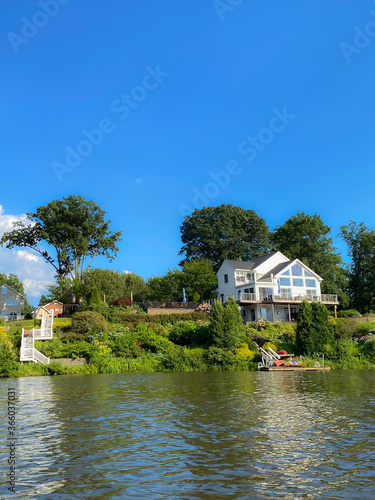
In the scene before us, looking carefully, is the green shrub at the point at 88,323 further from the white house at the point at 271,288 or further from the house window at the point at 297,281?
the house window at the point at 297,281

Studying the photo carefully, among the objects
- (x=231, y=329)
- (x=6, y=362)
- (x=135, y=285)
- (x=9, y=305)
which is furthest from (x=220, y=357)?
(x=9, y=305)

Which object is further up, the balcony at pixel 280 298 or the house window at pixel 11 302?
the house window at pixel 11 302

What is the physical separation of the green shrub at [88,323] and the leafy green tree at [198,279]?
25145mm

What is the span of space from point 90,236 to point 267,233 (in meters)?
33.2

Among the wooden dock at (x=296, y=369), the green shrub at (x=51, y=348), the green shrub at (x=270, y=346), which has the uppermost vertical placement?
the green shrub at (x=51, y=348)

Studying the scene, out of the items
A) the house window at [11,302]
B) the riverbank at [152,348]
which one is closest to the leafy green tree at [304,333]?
the riverbank at [152,348]

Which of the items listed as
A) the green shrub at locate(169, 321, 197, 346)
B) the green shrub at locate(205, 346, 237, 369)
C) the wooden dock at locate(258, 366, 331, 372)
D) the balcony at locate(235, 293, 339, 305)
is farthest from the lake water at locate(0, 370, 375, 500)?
the balcony at locate(235, 293, 339, 305)

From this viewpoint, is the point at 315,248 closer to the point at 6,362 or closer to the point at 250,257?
the point at 250,257

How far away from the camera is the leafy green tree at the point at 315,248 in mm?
67812

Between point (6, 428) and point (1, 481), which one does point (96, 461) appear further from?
point (6, 428)

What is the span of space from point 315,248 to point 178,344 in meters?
35.3

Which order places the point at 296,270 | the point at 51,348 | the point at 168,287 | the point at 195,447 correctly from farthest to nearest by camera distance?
the point at 168,287, the point at 296,270, the point at 51,348, the point at 195,447

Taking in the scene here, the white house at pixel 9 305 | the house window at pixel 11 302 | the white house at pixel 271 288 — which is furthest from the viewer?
the house window at pixel 11 302

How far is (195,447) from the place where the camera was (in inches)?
382
